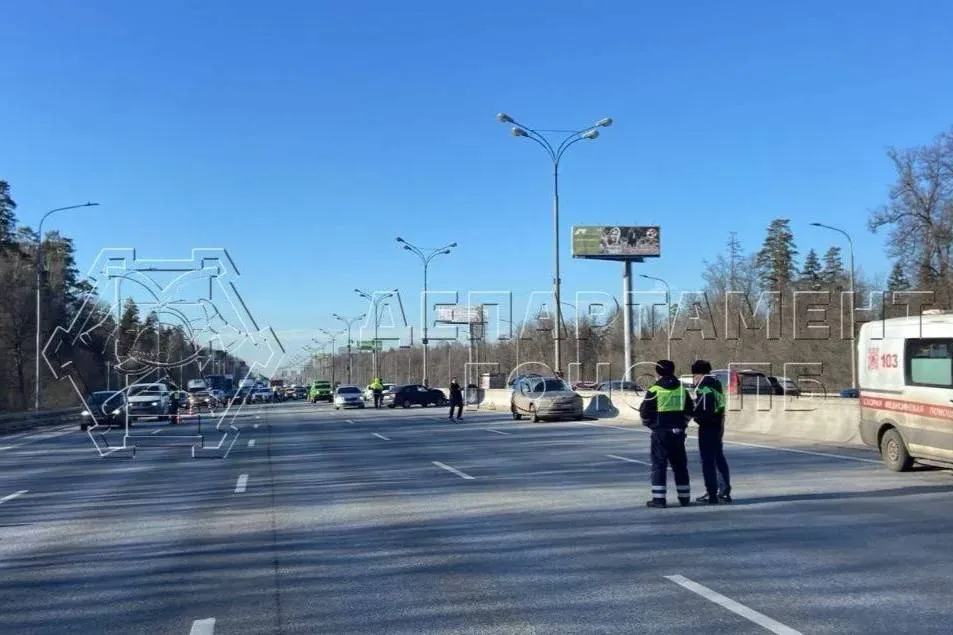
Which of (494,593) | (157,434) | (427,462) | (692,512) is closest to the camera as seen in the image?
(494,593)

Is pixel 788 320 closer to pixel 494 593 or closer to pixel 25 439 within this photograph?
pixel 25 439

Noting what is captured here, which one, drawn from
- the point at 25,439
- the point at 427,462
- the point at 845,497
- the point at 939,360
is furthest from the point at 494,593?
the point at 25,439

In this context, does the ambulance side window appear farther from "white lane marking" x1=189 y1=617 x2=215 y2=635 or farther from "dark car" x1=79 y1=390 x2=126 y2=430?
"dark car" x1=79 y1=390 x2=126 y2=430

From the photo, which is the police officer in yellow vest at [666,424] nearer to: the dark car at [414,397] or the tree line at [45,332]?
the tree line at [45,332]

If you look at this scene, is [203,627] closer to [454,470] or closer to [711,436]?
[711,436]

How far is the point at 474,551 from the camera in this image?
30.0 ft

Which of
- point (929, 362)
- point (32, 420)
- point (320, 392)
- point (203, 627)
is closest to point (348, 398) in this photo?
point (32, 420)

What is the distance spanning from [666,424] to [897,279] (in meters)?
57.4

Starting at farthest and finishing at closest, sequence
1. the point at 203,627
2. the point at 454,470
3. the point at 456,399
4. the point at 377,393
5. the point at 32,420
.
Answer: the point at 377,393 < the point at 32,420 < the point at 456,399 < the point at 454,470 < the point at 203,627

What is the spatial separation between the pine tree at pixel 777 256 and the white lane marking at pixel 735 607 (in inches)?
3412

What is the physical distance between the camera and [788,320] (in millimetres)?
59531

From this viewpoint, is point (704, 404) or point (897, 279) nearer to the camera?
point (704, 404)

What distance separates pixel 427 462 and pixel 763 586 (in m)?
12.0

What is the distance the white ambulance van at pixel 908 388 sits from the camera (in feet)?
44.6
